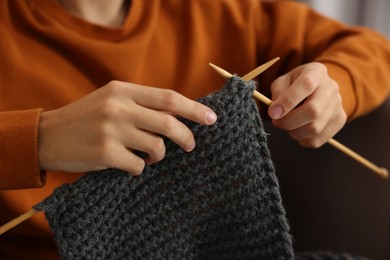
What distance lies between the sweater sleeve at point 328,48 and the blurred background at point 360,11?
46 cm

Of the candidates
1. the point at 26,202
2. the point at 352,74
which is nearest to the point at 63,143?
the point at 26,202

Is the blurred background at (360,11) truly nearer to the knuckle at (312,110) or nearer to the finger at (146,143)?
the knuckle at (312,110)

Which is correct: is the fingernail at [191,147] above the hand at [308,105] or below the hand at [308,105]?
below

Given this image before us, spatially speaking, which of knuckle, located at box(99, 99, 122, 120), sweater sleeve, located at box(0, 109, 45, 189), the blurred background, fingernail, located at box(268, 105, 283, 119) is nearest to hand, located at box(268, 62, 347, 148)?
fingernail, located at box(268, 105, 283, 119)

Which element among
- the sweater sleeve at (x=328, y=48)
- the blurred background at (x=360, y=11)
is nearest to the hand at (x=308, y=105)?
the sweater sleeve at (x=328, y=48)

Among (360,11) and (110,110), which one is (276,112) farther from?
(360,11)

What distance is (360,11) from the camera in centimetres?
151

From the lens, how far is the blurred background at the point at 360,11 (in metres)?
1.47

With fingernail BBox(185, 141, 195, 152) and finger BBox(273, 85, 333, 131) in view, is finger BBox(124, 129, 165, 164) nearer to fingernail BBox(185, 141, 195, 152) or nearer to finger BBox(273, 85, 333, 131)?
fingernail BBox(185, 141, 195, 152)

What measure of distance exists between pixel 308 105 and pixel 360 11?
0.91m

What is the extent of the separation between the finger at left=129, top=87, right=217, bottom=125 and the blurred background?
3.18 feet

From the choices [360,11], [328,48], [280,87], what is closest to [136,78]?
[280,87]

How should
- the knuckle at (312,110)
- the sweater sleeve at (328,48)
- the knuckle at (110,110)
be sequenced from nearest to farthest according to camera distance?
the knuckle at (110,110), the knuckle at (312,110), the sweater sleeve at (328,48)

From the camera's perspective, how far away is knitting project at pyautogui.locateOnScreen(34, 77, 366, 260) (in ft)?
2.13
